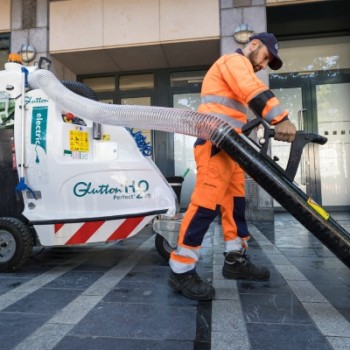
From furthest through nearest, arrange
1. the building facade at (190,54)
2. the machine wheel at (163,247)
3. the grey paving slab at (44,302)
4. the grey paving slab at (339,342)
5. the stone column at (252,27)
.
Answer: the building facade at (190,54)
the stone column at (252,27)
the machine wheel at (163,247)
the grey paving slab at (44,302)
the grey paving slab at (339,342)

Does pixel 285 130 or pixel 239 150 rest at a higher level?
pixel 285 130

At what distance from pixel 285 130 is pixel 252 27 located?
515cm

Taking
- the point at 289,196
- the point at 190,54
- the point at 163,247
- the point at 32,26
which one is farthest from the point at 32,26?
the point at 289,196

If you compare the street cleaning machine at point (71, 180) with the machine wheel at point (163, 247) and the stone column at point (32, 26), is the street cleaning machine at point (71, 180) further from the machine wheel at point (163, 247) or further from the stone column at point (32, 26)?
the stone column at point (32, 26)

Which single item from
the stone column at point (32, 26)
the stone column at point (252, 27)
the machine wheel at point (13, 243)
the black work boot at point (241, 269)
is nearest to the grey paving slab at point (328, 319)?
the black work boot at point (241, 269)

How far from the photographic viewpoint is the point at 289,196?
2.18 meters

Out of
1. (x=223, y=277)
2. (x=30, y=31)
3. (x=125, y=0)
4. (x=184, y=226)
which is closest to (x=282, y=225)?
A: (x=223, y=277)

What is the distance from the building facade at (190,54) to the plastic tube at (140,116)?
4304 millimetres

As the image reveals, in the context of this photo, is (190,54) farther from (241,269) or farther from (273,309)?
(273,309)

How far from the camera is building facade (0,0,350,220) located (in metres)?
6.95

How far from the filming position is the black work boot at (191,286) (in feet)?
8.16

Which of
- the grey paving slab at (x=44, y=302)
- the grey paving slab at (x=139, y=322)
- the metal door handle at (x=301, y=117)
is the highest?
the metal door handle at (x=301, y=117)

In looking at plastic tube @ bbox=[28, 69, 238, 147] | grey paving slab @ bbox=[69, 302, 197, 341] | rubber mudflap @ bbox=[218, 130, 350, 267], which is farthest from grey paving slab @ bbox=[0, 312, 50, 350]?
rubber mudflap @ bbox=[218, 130, 350, 267]

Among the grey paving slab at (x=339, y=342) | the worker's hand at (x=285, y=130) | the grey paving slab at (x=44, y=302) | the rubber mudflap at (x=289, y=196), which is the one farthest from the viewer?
the grey paving slab at (x=44, y=302)
